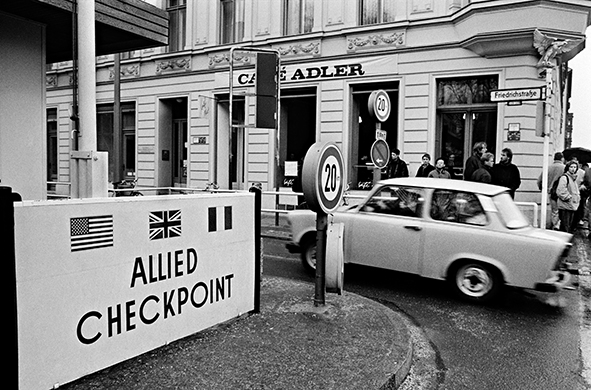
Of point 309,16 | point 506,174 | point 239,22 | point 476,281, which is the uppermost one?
point 239,22

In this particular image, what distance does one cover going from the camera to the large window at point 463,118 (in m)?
14.2

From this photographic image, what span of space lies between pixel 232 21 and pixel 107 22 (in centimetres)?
1204

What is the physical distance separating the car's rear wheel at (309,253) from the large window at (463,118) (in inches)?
327

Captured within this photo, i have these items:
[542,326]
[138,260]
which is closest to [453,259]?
[542,326]

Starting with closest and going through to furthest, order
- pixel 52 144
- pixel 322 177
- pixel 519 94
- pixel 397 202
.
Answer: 1. pixel 322 177
2. pixel 397 202
3. pixel 519 94
4. pixel 52 144

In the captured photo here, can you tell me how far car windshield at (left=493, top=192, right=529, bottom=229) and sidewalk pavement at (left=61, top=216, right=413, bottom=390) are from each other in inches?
82.0

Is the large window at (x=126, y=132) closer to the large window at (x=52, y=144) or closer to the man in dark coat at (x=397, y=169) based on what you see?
the large window at (x=52, y=144)

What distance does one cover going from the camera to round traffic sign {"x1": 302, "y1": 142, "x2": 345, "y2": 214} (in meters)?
5.03

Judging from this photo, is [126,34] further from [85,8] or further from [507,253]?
[507,253]

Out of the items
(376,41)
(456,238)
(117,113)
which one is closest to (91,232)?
(456,238)

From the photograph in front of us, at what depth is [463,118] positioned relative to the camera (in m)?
14.6

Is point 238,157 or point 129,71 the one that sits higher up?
point 129,71

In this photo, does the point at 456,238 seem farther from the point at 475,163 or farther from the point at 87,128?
the point at 475,163

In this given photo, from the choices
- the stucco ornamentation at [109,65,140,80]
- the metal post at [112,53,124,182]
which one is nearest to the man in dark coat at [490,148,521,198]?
the metal post at [112,53,124,182]
